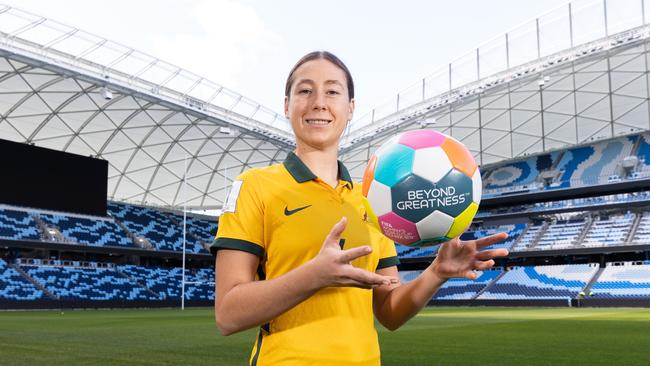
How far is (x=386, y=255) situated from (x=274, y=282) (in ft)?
2.69

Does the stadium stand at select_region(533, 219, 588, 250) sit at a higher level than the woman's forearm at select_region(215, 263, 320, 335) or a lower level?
higher

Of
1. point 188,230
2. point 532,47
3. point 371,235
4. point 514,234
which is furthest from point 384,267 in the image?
point 188,230

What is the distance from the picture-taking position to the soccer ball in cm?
234

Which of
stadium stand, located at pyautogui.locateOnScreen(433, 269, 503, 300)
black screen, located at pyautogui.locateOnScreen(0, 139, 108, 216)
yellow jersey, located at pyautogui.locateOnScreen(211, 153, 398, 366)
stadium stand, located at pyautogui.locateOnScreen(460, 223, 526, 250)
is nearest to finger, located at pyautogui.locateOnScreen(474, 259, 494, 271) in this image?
yellow jersey, located at pyautogui.locateOnScreen(211, 153, 398, 366)

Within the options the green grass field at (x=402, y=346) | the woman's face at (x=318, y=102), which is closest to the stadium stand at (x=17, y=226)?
the green grass field at (x=402, y=346)

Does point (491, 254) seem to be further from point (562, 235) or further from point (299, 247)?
point (562, 235)

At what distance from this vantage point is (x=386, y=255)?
8.59 feet

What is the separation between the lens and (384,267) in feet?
8.52

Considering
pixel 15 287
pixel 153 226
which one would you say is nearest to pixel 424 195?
pixel 15 287

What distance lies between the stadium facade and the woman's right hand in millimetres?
30162

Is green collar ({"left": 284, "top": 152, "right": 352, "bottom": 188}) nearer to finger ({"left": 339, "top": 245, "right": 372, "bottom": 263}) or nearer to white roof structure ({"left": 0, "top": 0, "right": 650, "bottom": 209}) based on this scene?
finger ({"left": 339, "top": 245, "right": 372, "bottom": 263})

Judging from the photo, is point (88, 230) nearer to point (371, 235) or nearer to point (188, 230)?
point (188, 230)

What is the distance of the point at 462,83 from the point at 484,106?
16.1 feet

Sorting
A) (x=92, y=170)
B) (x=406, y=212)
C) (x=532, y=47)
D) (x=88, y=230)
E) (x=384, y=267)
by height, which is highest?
(x=532, y=47)
